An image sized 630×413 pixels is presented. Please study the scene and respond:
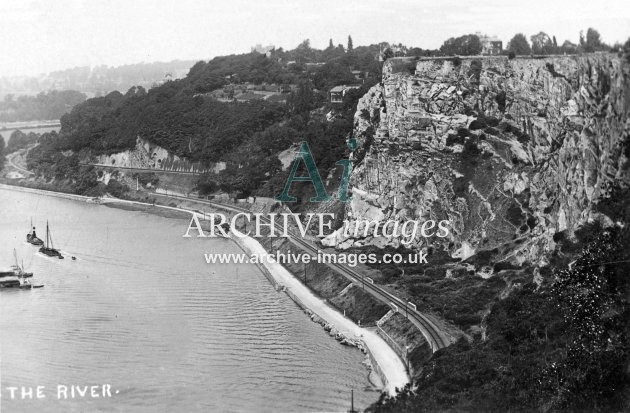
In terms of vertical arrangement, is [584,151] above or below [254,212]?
above

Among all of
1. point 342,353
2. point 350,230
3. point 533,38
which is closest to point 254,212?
point 350,230

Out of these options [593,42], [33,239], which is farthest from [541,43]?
[33,239]

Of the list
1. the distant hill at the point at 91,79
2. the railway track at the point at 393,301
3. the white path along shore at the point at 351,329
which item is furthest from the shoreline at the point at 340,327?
the distant hill at the point at 91,79

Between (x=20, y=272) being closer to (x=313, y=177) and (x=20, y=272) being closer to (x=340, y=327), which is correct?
(x=340, y=327)

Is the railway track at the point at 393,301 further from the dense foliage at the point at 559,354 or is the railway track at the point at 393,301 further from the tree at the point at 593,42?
the tree at the point at 593,42

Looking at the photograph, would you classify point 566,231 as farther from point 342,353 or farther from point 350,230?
point 350,230

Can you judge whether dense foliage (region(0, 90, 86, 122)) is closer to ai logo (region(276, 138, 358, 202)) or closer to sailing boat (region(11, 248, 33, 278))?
ai logo (region(276, 138, 358, 202))

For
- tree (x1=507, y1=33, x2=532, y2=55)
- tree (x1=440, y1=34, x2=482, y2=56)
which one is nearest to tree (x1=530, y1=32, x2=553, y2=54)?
tree (x1=507, y1=33, x2=532, y2=55)
